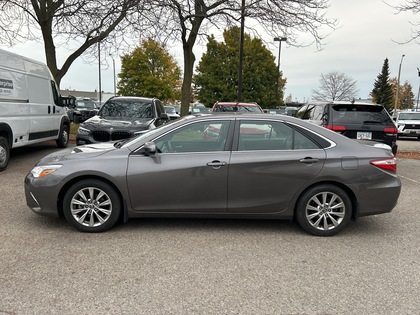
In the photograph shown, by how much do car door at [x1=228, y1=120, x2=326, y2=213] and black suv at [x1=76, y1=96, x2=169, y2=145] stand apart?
14.5ft

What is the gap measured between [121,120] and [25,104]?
2246 millimetres

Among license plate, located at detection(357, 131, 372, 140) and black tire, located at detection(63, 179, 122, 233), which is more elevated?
license plate, located at detection(357, 131, 372, 140)

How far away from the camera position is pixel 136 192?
404cm

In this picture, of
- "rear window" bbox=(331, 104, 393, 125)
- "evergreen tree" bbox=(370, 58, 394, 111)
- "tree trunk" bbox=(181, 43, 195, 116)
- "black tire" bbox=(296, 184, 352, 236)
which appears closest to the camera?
"black tire" bbox=(296, 184, 352, 236)

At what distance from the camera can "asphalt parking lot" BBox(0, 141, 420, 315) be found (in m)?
2.72

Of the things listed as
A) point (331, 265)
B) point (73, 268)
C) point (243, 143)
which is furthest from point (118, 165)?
point (331, 265)

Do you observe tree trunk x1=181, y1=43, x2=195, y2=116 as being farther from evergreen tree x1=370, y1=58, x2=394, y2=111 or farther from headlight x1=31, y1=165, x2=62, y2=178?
evergreen tree x1=370, y1=58, x2=394, y2=111

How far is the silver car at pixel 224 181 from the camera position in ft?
13.2

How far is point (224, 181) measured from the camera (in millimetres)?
4055

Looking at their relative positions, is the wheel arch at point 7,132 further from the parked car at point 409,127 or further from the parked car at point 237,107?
the parked car at point 409,127

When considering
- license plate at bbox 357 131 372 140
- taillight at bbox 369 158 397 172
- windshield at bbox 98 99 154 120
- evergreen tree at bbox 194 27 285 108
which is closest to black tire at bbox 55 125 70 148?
windshield at bbox 98 99 154 120

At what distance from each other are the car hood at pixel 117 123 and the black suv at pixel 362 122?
14.4 ft

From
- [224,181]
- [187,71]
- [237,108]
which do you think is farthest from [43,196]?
[187,71]

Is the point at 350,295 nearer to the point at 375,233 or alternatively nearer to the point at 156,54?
the point at 375,233
